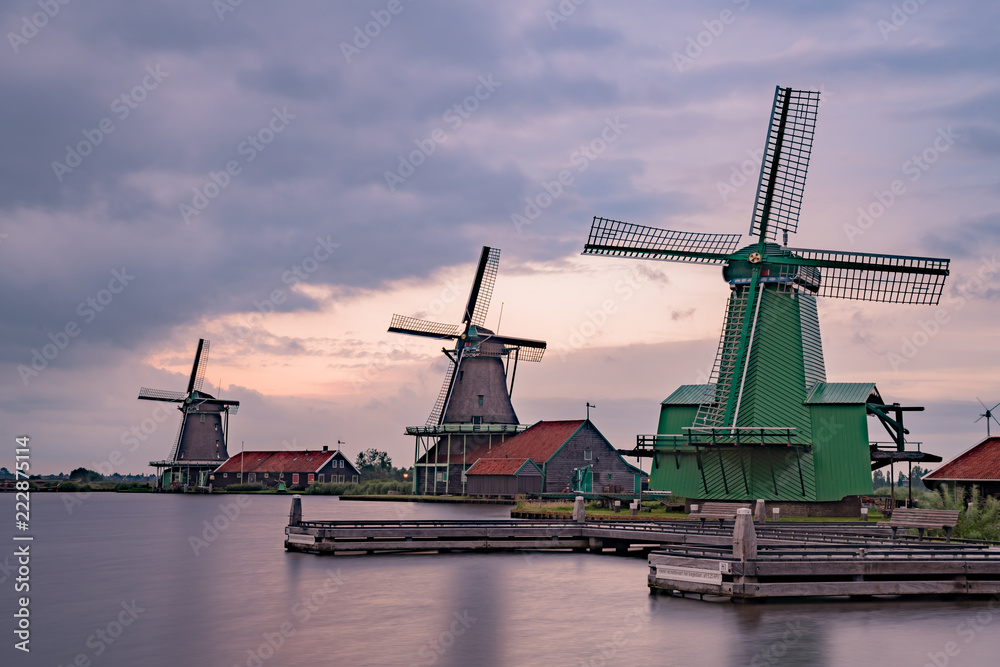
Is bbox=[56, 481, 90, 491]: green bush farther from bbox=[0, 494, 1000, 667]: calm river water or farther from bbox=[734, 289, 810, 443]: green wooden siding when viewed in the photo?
bbox=[0, 494, 1000, 667]: calm river water

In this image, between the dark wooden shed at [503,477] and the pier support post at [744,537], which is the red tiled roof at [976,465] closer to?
the pier support post at [744,537]

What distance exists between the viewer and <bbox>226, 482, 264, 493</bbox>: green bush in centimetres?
12428

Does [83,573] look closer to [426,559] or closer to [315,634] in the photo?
[426,559]

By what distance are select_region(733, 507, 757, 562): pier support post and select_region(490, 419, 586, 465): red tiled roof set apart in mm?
57947

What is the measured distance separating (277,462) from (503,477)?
169ft

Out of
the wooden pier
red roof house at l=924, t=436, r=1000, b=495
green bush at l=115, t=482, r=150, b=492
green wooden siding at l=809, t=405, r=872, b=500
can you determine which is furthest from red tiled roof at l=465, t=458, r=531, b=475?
green bush at l=115, t=482, r=150, b=492

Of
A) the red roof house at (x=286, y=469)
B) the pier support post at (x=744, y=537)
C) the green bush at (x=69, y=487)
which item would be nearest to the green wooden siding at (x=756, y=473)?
the pier support post at (x=744, y=537)

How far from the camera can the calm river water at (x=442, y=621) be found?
18219mm

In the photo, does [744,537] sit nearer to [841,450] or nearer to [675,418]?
[841,450]

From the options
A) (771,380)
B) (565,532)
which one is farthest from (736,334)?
(565,532)

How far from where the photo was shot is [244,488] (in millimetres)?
124688

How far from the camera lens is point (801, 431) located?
161ft

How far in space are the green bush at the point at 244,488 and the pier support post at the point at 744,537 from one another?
107788mm

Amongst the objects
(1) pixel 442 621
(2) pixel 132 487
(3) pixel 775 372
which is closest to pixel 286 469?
(2) pixel 132 487
